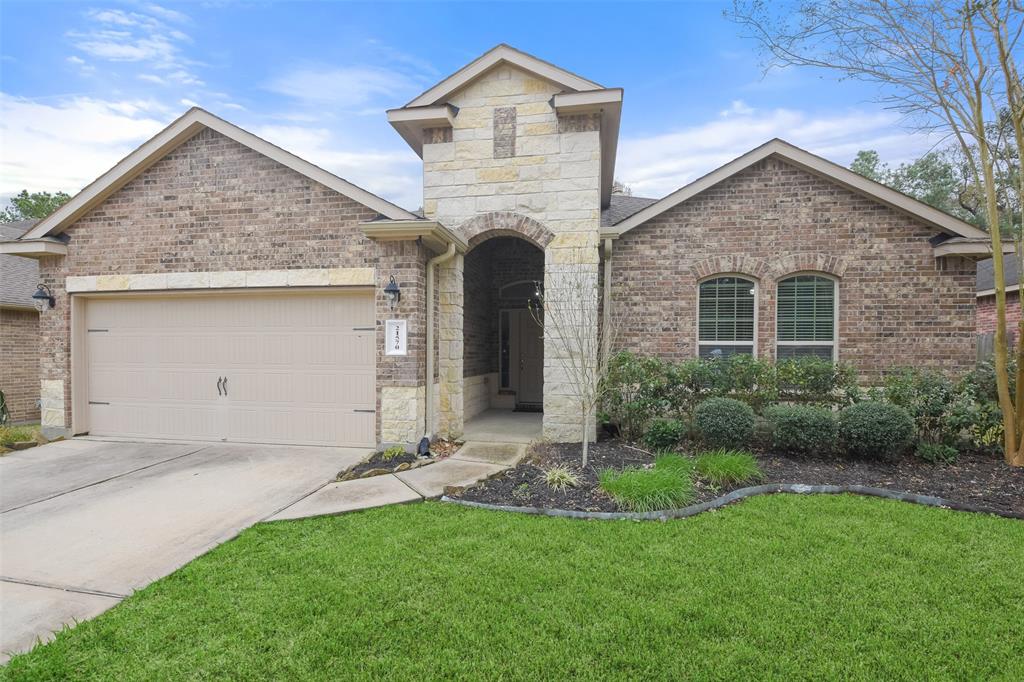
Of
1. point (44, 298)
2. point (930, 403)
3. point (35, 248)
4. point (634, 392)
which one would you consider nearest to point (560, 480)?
point (634, 392)

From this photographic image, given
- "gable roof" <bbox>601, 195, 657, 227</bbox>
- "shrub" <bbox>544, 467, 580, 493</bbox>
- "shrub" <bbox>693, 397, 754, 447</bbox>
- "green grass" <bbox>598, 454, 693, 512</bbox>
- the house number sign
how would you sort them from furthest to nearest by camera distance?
1. "gable roof" <bbox>601, 195, 657, 227</bbox>
2. the house number sign
3. "shrub" <bbox>693, 397, 754, 447</bbox>
4. "shrub" <bbox>544, 467, 580, 493</bbox>
5. "green grass" <bbox>598, 454, 693, 512</bbox>

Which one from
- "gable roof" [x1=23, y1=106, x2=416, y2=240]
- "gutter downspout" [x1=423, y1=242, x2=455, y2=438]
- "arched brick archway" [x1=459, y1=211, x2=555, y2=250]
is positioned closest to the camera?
"gable roof" [x1=23, y1=106, x2=416, y2=240]

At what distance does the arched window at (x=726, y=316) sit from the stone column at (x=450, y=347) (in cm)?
400

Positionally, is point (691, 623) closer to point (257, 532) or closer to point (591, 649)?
point (591, 649)

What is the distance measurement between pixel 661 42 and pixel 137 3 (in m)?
8.66

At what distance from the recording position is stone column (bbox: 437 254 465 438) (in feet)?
25.6

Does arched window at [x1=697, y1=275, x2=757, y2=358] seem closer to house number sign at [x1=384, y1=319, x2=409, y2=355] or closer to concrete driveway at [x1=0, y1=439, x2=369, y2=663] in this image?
house number sign at [x1=384, y1=319, x2=409, y2=355]

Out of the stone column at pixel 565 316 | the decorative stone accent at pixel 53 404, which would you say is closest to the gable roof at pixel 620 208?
the stone column at pixel 565 316

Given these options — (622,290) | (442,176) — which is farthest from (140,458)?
(622,290)

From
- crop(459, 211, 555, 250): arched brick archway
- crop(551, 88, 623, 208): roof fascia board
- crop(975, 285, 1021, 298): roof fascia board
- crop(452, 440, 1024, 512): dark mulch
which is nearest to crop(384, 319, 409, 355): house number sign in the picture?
crop(459, 211, 555, 250): arched brick archway

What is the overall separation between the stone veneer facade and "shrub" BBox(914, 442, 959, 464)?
4.34 metres

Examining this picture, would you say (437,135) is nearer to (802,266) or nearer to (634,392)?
(634,392)

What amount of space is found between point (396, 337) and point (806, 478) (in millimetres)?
5378

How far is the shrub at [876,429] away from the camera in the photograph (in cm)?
604
